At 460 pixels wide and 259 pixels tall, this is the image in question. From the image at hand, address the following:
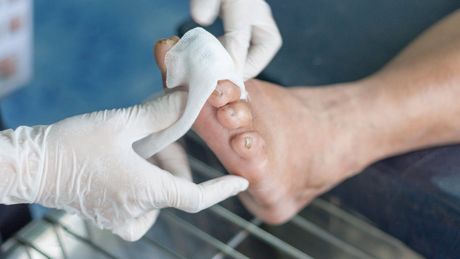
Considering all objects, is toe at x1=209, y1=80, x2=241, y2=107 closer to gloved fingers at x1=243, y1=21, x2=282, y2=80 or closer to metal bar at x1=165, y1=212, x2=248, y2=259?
gloved fingers at x1=243, y1=21, x2=282, y2=80

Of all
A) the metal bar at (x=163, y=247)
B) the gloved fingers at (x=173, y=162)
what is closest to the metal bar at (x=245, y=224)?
the metal bar at (x=163, y=247)

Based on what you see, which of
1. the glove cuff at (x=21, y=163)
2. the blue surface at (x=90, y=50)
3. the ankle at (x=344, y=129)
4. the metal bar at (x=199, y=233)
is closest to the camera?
the glove cuff at (x=21, y=163)

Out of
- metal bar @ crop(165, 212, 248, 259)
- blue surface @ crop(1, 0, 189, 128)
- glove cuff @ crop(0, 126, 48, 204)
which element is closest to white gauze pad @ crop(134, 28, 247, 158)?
glove cuff @ crop(0, 126, 48, 204)

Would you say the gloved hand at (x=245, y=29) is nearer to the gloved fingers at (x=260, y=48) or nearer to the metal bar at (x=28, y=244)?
the gloved fingers at (x=260, y=48)

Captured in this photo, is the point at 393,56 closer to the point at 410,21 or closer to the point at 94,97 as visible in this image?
the point at 410,21

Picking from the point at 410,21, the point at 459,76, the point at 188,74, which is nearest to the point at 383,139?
the point at 459,76

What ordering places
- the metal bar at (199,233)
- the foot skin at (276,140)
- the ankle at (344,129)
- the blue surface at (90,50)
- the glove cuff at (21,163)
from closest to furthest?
1. the glove cuff at (21,163)
2. the foot skin at (276,140)
3. the ankle at (344,129)
4. the metal bar at (199,233)
5. the blue surface at (90,50)
